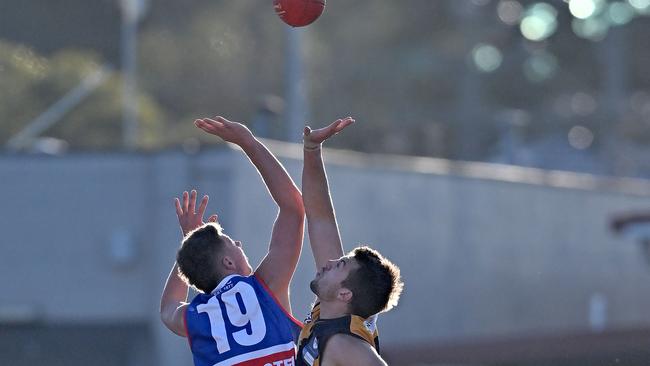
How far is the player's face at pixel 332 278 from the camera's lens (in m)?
5.41

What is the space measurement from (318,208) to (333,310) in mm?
618

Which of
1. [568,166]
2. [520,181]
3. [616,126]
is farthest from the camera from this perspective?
[616,126]

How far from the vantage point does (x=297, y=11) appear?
6.47 metres

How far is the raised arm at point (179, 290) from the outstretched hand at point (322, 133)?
508mm

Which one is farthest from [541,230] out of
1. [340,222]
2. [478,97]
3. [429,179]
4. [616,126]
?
[478,97]

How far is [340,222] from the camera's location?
64.1 ft

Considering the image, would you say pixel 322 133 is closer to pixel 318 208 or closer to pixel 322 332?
pixel 318 208

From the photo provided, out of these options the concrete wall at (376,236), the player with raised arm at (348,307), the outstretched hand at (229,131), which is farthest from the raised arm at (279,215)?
the concrete wall at (376,236)

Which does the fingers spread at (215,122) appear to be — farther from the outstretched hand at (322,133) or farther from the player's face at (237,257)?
the player's face at (237,257)

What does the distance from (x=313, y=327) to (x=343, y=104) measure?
1517 inches

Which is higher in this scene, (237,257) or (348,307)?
(237,257)

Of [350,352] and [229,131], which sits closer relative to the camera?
[350,352]

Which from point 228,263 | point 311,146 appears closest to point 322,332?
point 228,263

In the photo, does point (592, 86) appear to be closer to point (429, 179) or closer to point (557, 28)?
point (557, 28)
